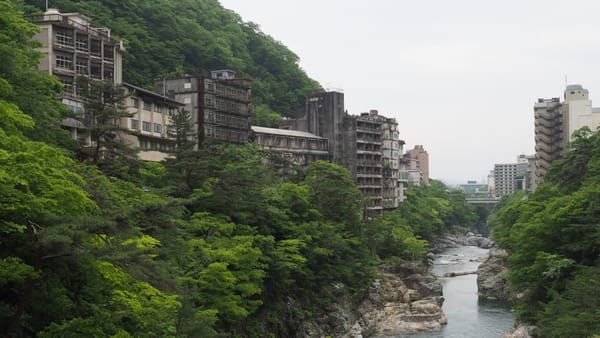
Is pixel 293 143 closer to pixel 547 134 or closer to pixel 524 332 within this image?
pixel 524 332

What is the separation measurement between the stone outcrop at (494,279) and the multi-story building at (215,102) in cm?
2946

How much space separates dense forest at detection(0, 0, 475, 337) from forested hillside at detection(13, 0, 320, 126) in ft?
87.1

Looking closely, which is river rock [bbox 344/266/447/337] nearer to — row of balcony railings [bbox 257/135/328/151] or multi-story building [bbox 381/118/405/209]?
row of balcony railings [bbox 257/135/328/151]

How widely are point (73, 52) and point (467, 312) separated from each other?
135 ft

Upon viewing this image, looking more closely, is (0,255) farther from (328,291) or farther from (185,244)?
(328,291)

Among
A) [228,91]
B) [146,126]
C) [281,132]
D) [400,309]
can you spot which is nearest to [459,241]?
[281,132]

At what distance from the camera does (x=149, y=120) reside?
5616 cm

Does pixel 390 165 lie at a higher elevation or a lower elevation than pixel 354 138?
lower

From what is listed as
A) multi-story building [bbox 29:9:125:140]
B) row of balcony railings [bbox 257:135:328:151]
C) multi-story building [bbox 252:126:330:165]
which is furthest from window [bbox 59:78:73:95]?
row of balcony railings [bbox 257:135:328:151]

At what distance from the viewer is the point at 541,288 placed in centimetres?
4497

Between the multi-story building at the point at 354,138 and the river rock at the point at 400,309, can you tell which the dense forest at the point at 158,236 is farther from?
the multi-story building at the point at 354,138

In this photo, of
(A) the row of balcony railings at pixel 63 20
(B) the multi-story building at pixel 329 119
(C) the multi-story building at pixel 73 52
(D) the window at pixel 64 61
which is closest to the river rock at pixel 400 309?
(B) the multi-story building at pixel 329 119

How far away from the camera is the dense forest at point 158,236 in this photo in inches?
715

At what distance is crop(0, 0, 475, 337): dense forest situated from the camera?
59.6ft
